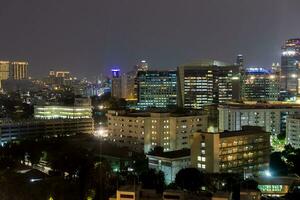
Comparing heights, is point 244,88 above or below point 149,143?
above

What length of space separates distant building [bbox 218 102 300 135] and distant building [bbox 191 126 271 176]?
14.2 feet

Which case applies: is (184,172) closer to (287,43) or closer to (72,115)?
(72,115)

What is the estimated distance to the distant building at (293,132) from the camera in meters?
14.2

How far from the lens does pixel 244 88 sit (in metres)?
26.0

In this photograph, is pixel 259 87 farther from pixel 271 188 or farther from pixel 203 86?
pixel 271 188

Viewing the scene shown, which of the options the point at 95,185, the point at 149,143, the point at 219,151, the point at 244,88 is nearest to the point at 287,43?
the point at 244,88

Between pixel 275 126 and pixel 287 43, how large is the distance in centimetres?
1925

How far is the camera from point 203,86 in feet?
76.9

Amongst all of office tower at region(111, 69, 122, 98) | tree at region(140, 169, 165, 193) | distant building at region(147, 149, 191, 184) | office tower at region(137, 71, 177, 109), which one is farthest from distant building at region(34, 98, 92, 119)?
tree at region(140, 169, 165, 193)

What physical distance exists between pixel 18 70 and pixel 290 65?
2783 centimetres

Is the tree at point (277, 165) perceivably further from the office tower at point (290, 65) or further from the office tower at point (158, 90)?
the office tower at point (290, 65)

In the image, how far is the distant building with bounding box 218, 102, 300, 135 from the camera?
1631cm

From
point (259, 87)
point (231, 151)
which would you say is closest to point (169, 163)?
point (231, 151)

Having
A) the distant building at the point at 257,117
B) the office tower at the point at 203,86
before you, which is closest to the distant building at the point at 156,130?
the distant building at the point at 257,117
